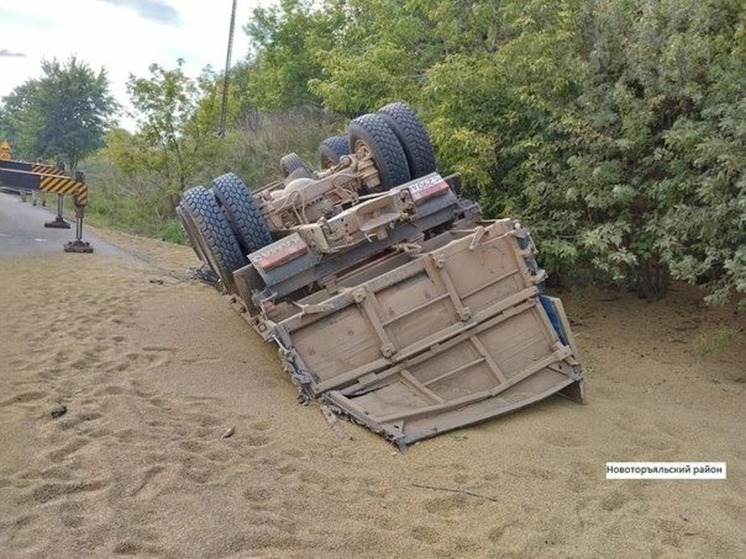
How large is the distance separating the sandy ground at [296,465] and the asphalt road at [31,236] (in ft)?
15.4

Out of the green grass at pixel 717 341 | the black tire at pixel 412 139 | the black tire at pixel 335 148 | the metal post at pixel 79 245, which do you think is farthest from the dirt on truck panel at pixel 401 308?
the metal post at pixel 79 245

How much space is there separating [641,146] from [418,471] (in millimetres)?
4878

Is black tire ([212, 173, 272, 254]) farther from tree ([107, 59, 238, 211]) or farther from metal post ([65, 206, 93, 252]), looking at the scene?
tree ([107, 59, 238, 211])

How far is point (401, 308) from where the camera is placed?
505 cm

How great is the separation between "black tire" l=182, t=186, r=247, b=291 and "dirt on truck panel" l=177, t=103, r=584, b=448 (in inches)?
0.4

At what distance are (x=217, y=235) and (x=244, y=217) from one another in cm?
28

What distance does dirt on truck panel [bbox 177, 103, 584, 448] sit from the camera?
4.82 m

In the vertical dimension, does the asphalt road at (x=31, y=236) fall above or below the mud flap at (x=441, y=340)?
above

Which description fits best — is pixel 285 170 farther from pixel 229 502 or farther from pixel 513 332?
pixel 229 502

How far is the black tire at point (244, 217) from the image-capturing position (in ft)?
18.9

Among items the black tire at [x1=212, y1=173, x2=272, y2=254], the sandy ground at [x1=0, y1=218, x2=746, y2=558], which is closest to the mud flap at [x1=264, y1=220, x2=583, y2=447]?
the sandy ground at [x1=0, y1=218, x2=746, y2=558]

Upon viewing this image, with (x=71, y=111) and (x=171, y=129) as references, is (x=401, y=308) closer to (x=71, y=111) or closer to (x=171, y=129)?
(x=171, y=129)

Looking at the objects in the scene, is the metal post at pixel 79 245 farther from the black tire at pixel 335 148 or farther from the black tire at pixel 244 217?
the black tire at pixel 244 217

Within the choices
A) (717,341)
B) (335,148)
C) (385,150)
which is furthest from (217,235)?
(717,341)
